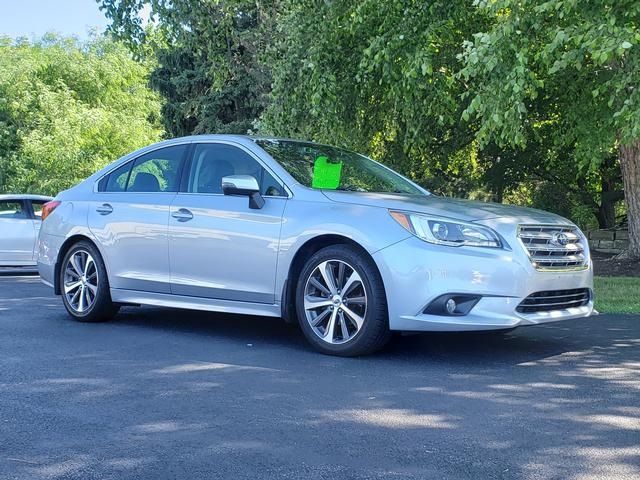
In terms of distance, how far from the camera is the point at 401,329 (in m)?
6.03

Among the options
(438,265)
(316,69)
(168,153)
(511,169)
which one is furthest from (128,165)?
(511,169)

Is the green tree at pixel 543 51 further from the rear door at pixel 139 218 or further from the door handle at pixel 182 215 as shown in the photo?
the door handle at pixel 182 215

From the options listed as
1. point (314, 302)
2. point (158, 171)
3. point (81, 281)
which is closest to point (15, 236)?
point (81, 281)

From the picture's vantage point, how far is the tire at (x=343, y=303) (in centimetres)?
616

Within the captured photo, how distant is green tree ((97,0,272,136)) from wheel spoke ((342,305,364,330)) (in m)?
10.7

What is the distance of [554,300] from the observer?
20.6 feet

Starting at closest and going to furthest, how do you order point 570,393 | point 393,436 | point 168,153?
point 393,436 < point 570,393 < point 168,153

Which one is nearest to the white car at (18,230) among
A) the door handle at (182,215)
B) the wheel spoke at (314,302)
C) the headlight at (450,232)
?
the door handle at (182,215)

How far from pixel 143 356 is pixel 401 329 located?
6.34 ft

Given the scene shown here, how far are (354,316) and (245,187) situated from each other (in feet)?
4.52

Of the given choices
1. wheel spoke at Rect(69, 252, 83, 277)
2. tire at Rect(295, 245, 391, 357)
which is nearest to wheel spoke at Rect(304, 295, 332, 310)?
tire at Rect(295, 245, 391, 357)

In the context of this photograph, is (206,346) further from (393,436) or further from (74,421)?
(393,436)

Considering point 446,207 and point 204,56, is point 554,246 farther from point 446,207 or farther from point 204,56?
point 204,56

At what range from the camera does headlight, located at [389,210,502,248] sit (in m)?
6.00
